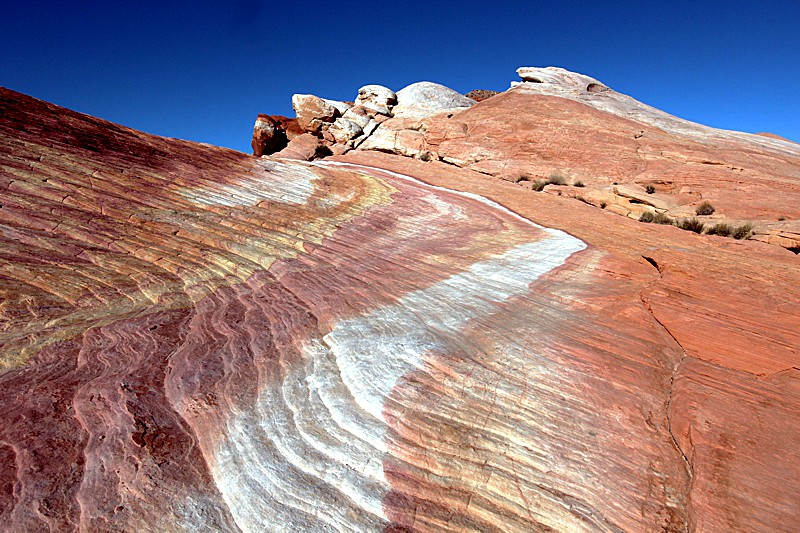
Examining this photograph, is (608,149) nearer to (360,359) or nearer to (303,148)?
(303,148)

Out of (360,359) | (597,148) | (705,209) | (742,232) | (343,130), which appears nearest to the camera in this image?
(360,359)

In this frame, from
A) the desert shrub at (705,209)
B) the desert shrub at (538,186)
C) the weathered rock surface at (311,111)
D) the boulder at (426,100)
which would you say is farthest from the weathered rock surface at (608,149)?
the weathered rock surface at (311,111)

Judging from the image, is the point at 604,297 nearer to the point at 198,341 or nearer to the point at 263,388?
the point at 263,388

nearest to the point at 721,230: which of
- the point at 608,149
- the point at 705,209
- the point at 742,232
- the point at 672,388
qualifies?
the point at 742,232

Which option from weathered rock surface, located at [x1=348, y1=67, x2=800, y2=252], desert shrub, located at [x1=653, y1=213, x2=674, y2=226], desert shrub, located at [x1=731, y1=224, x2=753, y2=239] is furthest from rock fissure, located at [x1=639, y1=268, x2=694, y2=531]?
weathered rock surface, located at [x1=348, y1=67, x2=800, y2=252]

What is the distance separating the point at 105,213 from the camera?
909 cm

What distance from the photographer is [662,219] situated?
14781 millimetres

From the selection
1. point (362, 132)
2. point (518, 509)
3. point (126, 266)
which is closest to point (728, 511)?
point (518, 509)

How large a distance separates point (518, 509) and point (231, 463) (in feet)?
8.40

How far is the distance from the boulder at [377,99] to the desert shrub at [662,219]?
56.8 ft

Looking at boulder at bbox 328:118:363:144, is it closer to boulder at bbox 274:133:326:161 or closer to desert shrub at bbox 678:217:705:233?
boulder at bbox 274:133:326:161

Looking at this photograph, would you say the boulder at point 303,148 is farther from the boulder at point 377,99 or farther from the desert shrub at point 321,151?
the boulder at point 377,99

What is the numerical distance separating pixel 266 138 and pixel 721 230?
71.0 ft

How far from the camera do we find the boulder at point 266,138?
23.5 metres
